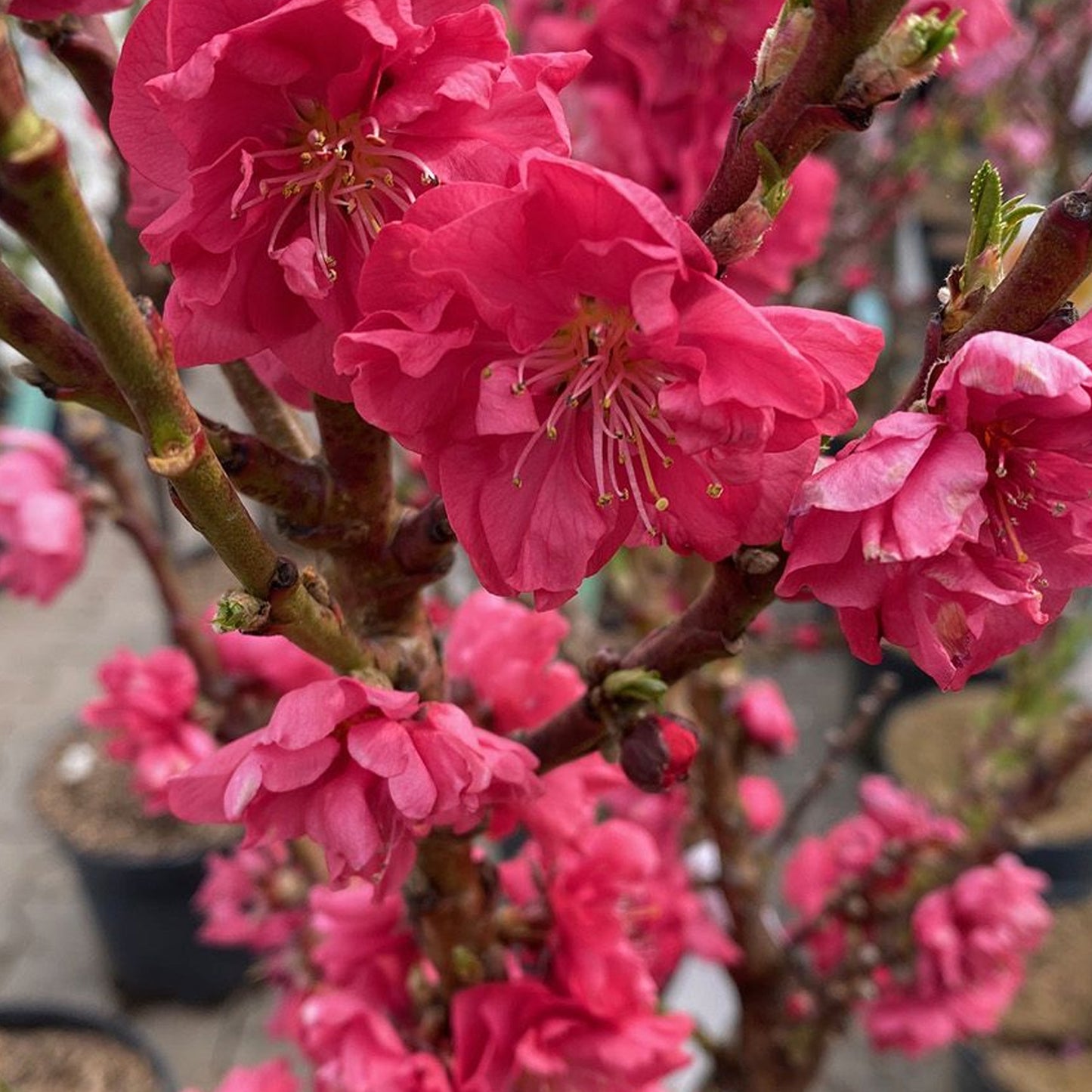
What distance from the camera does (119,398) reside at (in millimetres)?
364

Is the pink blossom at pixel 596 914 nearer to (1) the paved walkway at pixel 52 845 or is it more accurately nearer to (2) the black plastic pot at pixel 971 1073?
(2) the black plastic pot at pixel 971 1073

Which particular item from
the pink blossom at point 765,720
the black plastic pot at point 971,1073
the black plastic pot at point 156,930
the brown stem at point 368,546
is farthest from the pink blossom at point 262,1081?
the black plastic pot at point 971,1073

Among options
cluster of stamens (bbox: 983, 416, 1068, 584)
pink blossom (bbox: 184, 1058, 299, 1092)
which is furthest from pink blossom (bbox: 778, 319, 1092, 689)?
pink blossom (bbox: 184, 1058, 299, 1092)

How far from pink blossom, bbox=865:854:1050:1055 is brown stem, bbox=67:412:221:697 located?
0.70 m

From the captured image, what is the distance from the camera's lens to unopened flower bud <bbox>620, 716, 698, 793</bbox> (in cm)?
46

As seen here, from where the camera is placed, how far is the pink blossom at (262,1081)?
743mm

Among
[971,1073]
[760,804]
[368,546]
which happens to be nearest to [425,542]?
[368,546]

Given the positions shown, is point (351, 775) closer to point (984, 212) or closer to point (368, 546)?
point (368, 546)

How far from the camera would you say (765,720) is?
1180 mm

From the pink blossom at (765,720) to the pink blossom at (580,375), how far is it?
0.84 meters

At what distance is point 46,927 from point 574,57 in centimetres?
210

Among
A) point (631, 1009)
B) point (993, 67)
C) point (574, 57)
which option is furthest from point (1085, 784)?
point (574, 57)

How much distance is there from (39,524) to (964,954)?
97 centimetres

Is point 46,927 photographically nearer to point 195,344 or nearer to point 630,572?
point 630,572
